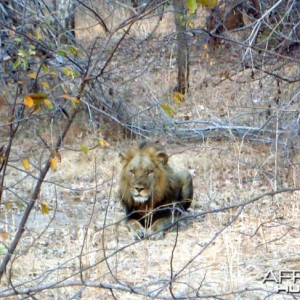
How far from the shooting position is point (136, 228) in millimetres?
8055

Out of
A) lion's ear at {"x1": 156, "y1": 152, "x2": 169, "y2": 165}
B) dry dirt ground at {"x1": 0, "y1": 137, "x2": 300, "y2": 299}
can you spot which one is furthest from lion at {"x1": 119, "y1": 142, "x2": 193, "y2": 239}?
dry dirt ground at {"x1": 0, "y1": 137, "x2": 300, "y2": 299}

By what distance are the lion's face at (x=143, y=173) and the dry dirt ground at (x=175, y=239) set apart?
0.22 meters

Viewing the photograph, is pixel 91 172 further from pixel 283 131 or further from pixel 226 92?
pixel 226 92

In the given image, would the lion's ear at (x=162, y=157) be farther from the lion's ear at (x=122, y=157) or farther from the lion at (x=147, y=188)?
the lion's ear at (x=122, y=157)

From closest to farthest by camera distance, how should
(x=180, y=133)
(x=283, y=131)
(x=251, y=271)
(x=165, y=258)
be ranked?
1. (x=251, y=271)
2. (x=165, y=258)
3. (x=283, y=131)
4. (x=180, y=133)

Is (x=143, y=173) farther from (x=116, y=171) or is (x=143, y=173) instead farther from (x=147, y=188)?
Answer: (x=116, y=171)

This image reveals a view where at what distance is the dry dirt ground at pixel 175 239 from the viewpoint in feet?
19.1

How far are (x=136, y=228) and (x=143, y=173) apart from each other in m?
0.57

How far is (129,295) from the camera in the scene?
591 cm

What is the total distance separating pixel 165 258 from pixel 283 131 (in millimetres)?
3261

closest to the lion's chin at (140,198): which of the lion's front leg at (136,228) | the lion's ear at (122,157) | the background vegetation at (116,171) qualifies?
the lion's front leg at (136,228)

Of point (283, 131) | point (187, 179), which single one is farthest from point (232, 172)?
point (187, 179)

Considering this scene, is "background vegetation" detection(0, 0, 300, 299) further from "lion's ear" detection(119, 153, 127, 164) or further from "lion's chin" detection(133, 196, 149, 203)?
"lion's ear" detection(119, 153, 127, 164)

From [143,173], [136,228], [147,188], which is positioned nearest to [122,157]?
[143,173]
